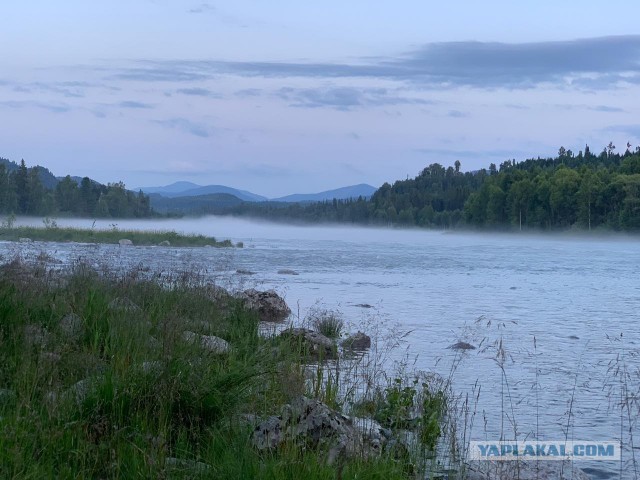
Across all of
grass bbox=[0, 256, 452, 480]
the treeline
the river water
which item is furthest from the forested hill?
grass bbox=[0, 256, 452, 480]

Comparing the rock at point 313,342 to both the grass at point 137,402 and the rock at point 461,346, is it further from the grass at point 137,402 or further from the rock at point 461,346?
the rock at point 461,346

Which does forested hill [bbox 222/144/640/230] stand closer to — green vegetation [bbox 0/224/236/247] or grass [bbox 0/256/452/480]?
green vegetation [bbox 0/224/236/247]

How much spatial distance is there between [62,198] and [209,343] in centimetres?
10752

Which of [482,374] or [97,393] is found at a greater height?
[97,393]

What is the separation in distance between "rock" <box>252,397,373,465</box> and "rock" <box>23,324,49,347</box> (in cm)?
233

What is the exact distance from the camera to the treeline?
95062 millimetres

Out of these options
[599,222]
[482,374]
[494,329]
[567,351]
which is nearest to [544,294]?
[494,329]

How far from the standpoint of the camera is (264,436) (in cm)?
598

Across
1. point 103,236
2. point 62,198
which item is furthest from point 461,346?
point 62,198

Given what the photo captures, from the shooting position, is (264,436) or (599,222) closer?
(264,436)

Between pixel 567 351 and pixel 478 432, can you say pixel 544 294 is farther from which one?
pixel 478 432

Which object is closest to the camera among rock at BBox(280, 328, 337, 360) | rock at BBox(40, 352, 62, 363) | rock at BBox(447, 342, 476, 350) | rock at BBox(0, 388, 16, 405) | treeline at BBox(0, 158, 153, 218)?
rock at BBox(0, 388, 16, 405)

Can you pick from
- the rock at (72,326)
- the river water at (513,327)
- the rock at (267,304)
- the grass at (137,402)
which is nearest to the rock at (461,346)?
the river water at (513,327)

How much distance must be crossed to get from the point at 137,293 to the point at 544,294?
17.6 meters
